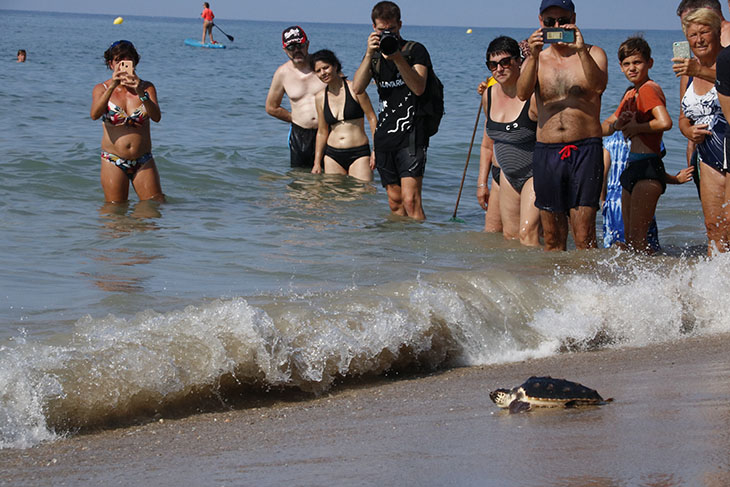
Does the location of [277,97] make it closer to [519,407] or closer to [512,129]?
[512,129]

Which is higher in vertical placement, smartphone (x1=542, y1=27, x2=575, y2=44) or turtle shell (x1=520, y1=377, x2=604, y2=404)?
smartphone (x1=542, y1=27, x2=575, y2=44)

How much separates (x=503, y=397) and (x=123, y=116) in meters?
5.08

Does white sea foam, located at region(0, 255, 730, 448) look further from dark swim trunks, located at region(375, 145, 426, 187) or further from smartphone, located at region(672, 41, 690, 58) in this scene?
dark swim trunks, located at region(375, 145, 426, 187)

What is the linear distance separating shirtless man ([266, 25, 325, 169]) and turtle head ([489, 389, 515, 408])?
22.2ft

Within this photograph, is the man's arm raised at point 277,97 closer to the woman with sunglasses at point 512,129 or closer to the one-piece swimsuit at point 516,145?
the woman with sunglasses at point 512,129

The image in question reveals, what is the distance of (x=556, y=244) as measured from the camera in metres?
6.42

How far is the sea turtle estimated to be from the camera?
350 centimetres

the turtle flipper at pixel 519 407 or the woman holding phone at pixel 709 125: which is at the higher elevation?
the woman holding phone at pixel 709 125

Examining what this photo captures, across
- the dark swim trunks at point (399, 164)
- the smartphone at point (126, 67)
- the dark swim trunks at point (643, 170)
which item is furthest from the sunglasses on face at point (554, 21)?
the smartphone at point (126, 67)

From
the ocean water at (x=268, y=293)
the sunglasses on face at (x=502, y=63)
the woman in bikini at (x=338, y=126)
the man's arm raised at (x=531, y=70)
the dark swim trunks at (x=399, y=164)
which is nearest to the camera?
the ocean water at (x=268, y=293)

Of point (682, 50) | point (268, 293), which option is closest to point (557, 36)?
point (682, 50)

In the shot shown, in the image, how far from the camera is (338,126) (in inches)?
361

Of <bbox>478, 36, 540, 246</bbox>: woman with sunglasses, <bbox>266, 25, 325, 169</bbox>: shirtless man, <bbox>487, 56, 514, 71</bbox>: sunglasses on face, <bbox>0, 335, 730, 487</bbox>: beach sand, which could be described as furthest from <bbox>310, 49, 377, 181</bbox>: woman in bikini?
<bbox>0, 335, 730, 487</bbox>: beach sand

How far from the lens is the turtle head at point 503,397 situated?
11.8 ft
